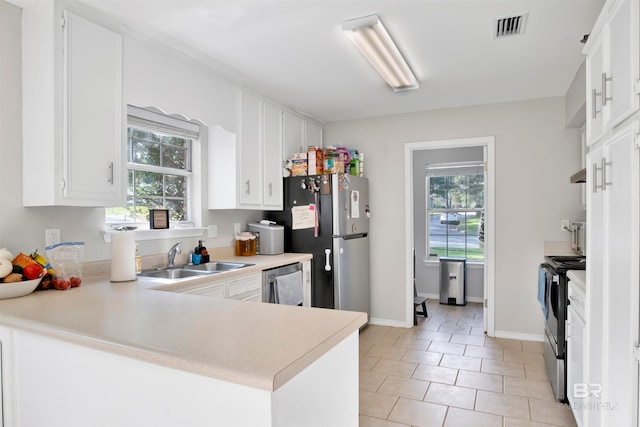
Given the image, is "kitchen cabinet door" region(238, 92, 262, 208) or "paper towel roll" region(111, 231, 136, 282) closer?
"paper towel roll" region(111, 231, 136, 282)

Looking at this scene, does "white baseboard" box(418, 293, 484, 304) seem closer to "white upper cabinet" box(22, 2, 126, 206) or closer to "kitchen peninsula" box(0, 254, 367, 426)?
"kitchen peninsula" box(0, 254, 367, 426)

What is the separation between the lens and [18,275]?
5.91 feet

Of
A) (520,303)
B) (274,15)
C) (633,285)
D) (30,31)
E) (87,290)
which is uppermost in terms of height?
(274,15)

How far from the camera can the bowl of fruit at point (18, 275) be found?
69.0 inches

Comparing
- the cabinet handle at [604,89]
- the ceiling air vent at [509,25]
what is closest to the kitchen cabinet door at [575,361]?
the cabinet handle at [604,89]

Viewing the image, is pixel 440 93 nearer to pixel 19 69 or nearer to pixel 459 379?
pixel 459 379

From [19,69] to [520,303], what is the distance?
443 cm

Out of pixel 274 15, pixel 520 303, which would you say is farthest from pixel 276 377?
pixel 520 303

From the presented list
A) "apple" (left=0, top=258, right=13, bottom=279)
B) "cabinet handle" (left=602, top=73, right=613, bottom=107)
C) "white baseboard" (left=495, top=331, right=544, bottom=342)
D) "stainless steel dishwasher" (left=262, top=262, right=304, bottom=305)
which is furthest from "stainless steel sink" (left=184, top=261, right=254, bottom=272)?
"white baseboard" (left=495, top=331, right=544, bottom=342)

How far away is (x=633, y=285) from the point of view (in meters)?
1.26

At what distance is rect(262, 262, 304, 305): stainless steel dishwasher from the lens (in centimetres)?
311

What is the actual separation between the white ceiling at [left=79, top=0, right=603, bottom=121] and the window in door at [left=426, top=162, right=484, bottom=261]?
79.2 inches

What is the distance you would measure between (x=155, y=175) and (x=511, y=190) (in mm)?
3375

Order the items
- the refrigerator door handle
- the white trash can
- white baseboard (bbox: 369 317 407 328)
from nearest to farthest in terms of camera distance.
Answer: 1. the refrigerator door handle
2. white baseboard (bbox: 369 317 407 328)
3. the white trash can
